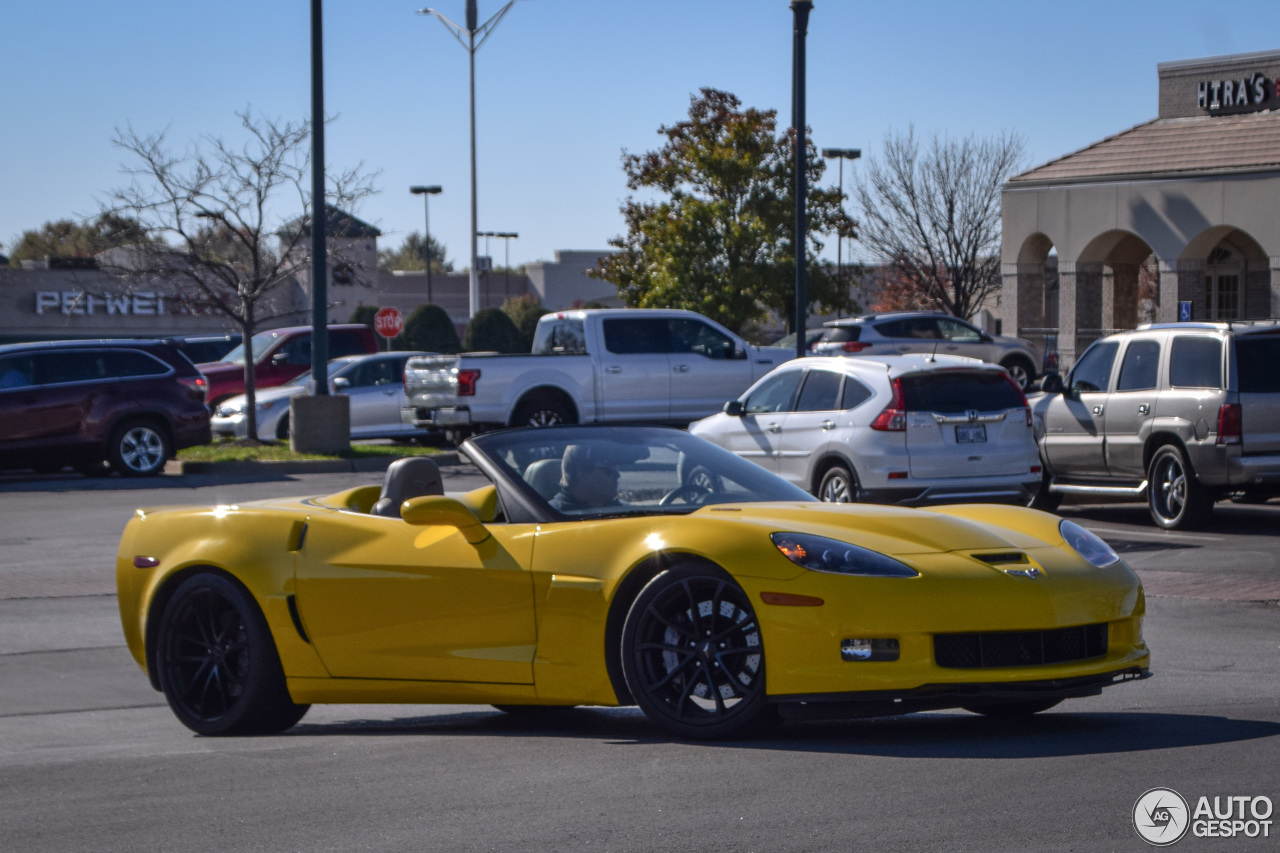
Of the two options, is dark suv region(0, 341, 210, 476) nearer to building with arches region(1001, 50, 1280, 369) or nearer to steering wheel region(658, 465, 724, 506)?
steering wheel region(658, 465, 724, 506)

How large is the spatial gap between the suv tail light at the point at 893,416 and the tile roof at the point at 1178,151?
2026 cm

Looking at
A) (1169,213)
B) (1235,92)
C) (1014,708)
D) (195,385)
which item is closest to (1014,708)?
(1014,708)

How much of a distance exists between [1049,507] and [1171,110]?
21.4m

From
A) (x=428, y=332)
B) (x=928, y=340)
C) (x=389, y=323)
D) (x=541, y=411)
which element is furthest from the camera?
(x=428, y=332)

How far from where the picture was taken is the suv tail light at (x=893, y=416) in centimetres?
1356

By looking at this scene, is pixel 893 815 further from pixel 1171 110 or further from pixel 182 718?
pixel 1171 110

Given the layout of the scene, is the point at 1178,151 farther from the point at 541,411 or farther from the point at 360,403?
the point at 360,403

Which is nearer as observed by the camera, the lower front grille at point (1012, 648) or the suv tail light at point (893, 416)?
the lower front grille at point (1012, 648)

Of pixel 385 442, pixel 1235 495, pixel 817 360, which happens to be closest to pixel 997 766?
pixel 817 360

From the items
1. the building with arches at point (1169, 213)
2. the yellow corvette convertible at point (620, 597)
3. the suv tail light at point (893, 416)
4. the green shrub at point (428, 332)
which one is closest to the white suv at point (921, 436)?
the suv tail light at point (893, 416)

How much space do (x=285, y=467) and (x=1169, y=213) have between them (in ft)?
65.8

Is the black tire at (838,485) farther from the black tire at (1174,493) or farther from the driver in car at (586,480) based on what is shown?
Result: the driver in car at (586,480)

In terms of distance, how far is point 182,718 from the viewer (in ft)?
21.9

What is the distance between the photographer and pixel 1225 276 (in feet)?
112
